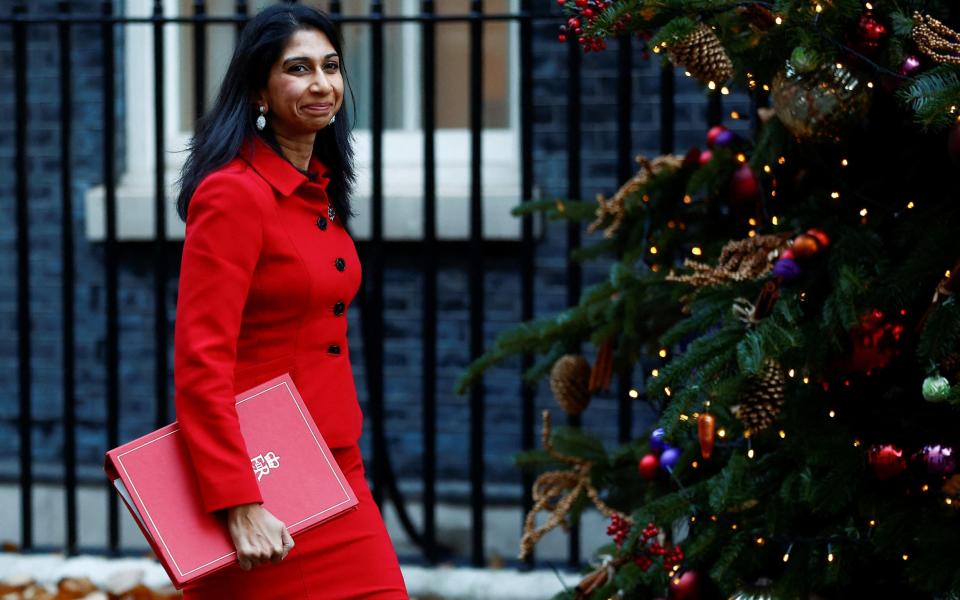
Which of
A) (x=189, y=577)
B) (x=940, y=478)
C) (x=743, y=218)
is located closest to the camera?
(x=189, y=577)

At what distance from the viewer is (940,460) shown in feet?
8.84

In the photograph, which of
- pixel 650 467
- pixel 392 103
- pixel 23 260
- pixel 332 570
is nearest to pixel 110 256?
pixel 23 260

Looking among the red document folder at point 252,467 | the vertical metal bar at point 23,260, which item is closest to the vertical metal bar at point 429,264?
the vertical metal bar at point 23,260

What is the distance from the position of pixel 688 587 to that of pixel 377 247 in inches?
80.8

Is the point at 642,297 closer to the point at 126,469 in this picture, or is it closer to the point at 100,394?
the point at 126,469

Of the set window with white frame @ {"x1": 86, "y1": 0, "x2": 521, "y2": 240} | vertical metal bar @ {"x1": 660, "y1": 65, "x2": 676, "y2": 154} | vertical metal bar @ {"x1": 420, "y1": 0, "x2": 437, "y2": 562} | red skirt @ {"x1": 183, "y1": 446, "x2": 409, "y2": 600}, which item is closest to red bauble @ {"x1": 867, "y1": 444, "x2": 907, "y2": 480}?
red skirt @ {"x1": 183, "y1": 446, "x2": 409, "y2": 600}

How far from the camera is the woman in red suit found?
2.33 m

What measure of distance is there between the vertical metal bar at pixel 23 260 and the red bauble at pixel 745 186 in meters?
2.69

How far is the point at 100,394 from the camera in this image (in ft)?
20.5

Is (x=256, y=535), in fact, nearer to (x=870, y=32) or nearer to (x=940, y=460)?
(x=940, y=460)

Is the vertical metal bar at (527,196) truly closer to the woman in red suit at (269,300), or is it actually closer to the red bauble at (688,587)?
the red bauble at (688,587)

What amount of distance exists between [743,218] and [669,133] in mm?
1130

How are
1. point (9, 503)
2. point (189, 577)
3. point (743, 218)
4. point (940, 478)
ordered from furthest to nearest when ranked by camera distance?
point (9, 503), point (743, 218), point (940, 478), point (189, 577)

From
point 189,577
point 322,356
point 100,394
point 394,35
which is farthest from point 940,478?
point 100,394
